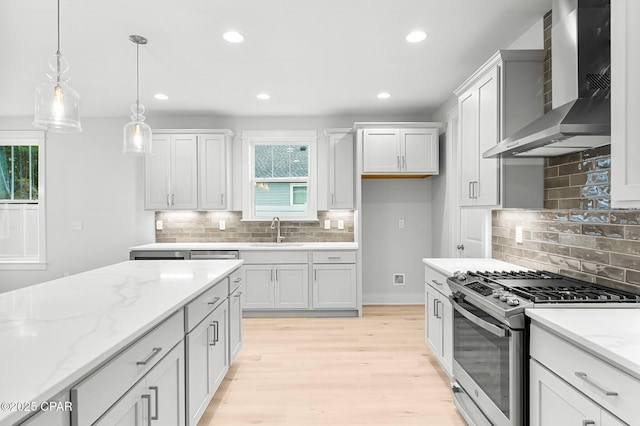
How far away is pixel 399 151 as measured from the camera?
14.8 ft

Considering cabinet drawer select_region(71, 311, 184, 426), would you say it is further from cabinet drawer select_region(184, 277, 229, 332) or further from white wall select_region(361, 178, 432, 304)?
white wall select_region(361, 178, 432, 304)

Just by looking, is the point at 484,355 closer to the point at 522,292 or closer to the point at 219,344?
the point at 522,292

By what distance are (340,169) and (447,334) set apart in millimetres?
2621

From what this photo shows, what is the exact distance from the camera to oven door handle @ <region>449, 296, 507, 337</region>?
1636 mm

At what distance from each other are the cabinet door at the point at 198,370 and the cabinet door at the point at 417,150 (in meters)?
3.14

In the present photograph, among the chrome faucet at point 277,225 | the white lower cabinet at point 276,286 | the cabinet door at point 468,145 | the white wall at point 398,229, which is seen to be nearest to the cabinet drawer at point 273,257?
the white lower cabinet at point 276,286

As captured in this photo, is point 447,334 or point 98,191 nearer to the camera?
point 447,334

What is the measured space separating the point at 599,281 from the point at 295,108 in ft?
12.0

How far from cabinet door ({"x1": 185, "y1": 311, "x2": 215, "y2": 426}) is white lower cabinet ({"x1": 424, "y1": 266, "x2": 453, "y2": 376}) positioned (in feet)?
5.41

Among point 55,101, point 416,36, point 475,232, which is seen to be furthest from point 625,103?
point 55,101

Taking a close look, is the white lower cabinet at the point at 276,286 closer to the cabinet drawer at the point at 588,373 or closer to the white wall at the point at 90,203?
the white wall at the point at 90,203

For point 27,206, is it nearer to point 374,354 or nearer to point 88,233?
point 88,233

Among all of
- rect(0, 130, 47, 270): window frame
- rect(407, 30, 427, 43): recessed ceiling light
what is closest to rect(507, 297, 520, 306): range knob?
rect(407, 30, 427, 43): recessed ceiling light

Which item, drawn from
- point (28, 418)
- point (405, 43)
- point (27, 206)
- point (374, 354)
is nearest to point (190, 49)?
point (405, 43)
